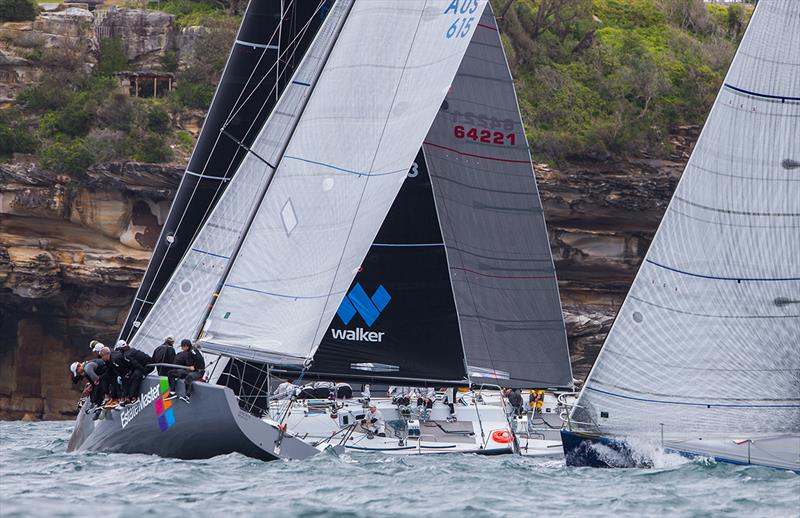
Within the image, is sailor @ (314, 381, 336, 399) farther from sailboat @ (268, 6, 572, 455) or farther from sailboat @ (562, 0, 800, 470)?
sailboat @ (562, 0, 800, 470)

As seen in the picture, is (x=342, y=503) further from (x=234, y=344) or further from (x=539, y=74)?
(x=539, y=74)

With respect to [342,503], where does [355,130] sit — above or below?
above

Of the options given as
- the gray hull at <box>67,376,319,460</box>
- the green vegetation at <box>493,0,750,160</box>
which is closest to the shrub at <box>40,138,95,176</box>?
the green vegetation at <box>493,0,750,160</box>

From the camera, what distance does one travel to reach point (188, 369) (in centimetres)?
1495

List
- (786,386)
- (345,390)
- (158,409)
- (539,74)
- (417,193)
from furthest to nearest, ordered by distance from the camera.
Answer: (539,74)
(345,390)
(417,193)
(158,409)
(786,386)

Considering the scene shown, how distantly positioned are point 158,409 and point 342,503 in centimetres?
414

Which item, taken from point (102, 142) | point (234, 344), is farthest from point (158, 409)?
point (102, 142)

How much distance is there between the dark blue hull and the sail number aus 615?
25.1 ft

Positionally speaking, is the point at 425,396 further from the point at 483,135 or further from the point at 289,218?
the point at 289,218

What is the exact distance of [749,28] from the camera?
14.5m

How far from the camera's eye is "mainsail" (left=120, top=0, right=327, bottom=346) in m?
18.7

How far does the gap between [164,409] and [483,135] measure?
823cm

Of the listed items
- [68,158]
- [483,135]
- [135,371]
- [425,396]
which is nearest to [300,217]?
[135,371]

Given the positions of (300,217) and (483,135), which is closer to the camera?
(300,217)
